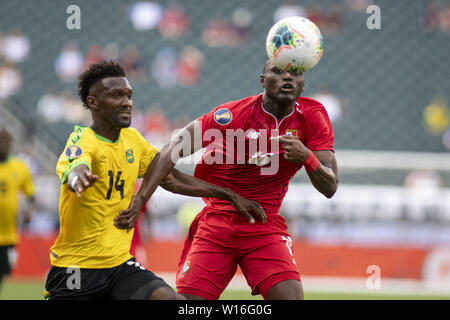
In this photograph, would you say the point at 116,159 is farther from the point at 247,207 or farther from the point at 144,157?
the point at 247,207

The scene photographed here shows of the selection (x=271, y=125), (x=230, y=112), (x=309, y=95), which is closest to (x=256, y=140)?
(x=271, y=125)

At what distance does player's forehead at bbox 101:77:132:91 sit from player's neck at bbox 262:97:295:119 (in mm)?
1196

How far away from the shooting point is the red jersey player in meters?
5.25

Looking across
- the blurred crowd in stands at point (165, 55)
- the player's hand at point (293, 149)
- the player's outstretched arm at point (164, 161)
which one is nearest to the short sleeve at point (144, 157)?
the player's outstretched arm at point (164, 161)

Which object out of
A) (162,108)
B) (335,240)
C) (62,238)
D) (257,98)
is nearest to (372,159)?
(335,240)

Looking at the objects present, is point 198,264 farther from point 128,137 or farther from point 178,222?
point 178,222

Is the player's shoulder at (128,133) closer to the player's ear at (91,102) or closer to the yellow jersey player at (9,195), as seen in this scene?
the player's ear at (91,102)

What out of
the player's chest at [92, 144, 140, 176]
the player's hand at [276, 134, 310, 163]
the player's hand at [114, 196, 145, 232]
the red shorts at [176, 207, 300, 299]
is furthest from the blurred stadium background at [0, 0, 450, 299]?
the player's hand at [276, 134, 310, 163]

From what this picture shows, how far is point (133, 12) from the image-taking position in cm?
2080

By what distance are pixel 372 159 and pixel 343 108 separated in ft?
11.6

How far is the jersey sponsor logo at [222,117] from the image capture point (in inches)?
215

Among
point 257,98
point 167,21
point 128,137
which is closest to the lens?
point 128,137

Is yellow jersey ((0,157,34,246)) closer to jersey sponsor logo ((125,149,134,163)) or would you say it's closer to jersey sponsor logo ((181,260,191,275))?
jersey sponsor logo ((181,260,191,275))

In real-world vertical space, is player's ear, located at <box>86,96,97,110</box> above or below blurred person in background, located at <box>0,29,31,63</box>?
below
